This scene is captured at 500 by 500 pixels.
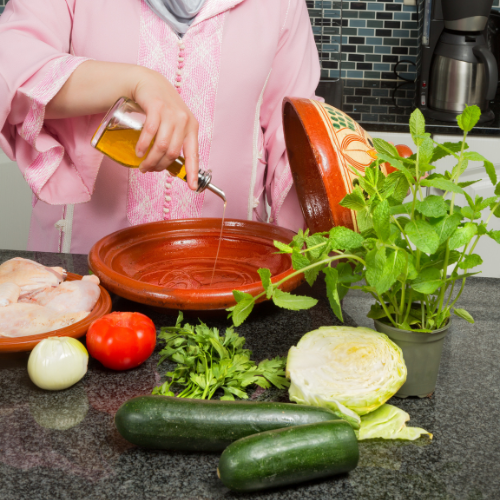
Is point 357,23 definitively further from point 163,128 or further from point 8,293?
point 8,293

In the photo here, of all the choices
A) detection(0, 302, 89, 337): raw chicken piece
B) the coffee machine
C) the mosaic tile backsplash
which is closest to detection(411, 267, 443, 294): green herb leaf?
detection(0, 302, 89, 337): raw chicken piece

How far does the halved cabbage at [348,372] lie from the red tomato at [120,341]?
210 millimetres

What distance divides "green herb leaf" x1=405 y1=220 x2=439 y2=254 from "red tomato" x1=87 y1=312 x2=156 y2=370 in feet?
1.28

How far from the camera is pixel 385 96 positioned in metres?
2.66

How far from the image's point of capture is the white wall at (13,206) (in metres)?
2.26

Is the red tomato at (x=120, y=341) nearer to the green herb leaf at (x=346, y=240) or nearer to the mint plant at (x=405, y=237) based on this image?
the mint plant at (x=405, y=237)

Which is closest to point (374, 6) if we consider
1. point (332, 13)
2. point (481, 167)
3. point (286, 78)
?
point (332, 13)

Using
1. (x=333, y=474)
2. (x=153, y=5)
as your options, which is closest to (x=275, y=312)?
(x=333, y=474)

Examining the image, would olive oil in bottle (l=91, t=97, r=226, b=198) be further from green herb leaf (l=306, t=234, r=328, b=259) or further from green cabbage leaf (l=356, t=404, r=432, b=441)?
green cabbage leaf (l=356, t=404, r=432, b=441)

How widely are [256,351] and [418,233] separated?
346 mm

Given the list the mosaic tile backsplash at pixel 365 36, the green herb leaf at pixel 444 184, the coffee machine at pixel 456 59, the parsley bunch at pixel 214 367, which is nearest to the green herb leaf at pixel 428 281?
the green herb leaf at pixel 444 184

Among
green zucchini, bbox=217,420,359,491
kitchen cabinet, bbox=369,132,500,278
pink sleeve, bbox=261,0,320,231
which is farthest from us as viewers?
kitchen cabinet, bbox=369,132,500,278

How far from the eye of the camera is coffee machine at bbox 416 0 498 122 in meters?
2.19

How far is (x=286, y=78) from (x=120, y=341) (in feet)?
2.88
